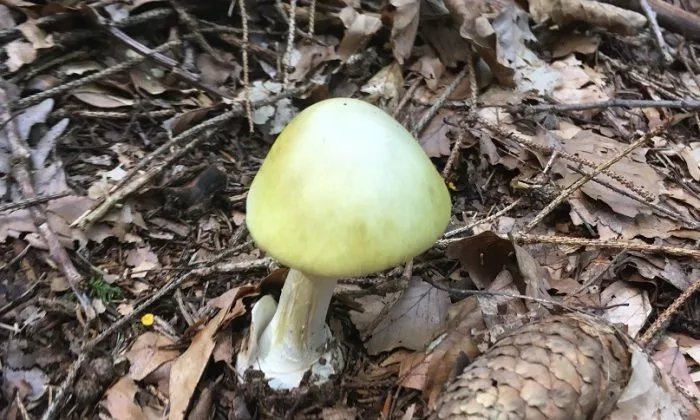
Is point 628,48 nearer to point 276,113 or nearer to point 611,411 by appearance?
point 276,113

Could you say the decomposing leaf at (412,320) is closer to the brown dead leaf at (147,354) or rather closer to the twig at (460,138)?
the twig at (460,138)

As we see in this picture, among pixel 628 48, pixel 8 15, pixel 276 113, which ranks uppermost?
pixel 8 15

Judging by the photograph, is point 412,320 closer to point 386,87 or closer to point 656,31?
point 386,87

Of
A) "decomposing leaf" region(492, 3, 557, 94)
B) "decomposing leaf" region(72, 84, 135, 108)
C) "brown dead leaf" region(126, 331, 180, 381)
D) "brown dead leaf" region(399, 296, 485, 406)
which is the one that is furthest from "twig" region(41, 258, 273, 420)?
"decomposing leaf" region(492, 3, 557, 94)

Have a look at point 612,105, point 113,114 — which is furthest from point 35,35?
point 612,105

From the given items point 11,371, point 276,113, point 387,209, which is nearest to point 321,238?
point 387,209
